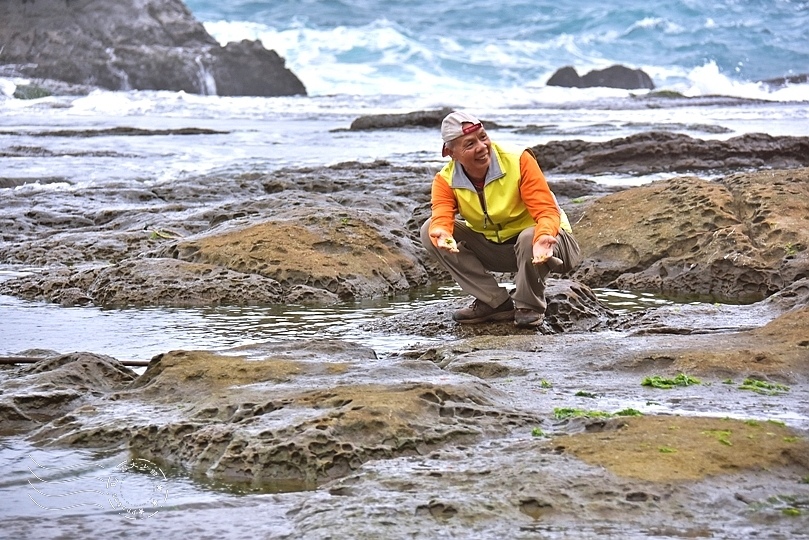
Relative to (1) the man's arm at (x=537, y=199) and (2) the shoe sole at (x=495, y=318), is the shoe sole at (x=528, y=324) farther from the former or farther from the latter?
(1) the man's arm at (x=537, y=199)

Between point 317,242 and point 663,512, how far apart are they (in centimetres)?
572

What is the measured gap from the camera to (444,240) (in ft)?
21.4

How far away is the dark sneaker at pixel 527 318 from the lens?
22.5 feet

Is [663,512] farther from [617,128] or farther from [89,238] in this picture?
[617,128]

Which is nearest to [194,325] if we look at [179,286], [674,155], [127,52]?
[179,286]

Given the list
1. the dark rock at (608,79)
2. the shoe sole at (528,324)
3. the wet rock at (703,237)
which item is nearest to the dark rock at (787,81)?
the dark rock at (608,79)

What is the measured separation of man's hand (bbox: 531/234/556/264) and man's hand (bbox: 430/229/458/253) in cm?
44

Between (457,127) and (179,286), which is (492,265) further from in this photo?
(179,286)

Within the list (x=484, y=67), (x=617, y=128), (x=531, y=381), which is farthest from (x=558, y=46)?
(x=531, y=381)

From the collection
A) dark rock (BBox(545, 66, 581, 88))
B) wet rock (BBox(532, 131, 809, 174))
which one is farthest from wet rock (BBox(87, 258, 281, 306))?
dark rock (BBox(545, 66, 581, 88))

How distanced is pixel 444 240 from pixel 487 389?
1.83 metres

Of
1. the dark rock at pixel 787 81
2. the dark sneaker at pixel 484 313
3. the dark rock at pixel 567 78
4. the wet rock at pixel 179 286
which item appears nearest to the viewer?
the dark sneaker at pixel 484 313

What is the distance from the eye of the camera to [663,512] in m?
3.50

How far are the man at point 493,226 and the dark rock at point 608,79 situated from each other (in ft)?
147
